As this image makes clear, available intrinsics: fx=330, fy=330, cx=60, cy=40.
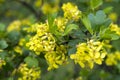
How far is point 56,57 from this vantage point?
181 centimetres

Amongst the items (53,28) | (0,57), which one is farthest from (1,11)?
(53,28)

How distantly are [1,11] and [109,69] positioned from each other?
1.57 m

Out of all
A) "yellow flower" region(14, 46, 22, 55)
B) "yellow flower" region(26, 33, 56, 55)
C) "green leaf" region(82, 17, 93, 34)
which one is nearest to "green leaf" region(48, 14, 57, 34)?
"yellow flower" region(26, 33, 56, 55)

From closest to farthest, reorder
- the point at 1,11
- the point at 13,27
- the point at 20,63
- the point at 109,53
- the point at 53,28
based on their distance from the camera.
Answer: the point at 53,28 → the point at 20,63 → the point at 109,53 → the point at 13,27 → the point at 1,11

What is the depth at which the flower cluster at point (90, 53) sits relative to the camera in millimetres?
1538

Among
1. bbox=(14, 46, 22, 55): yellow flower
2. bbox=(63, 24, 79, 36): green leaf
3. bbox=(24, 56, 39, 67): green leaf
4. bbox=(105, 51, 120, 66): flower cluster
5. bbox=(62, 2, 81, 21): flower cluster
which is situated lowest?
bbox=(105, 51, 120, 66): flower cluster

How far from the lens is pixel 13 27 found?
2789 millimetres

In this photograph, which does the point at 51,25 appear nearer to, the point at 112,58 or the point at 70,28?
the point at 70,28

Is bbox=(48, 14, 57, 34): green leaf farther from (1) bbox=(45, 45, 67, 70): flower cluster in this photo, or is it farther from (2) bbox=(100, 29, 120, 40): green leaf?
(2) bbox=(100, 29, 120, 40): green leaf

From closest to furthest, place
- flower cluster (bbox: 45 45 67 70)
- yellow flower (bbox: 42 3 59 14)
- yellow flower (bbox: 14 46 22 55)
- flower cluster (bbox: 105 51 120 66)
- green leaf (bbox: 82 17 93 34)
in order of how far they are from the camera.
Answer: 1. green leaf (bbox: 82 17 93 34)
2. flower cluster (bbox: 45 45 67 70)
3. yellow flower (bbox: 14 46 22 55)
4. flower cluster (bbox: 105 51 120 66)
5. yellow flower (bbox: 42 3 59 14)

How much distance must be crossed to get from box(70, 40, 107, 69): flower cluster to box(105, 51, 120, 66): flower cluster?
0.87m

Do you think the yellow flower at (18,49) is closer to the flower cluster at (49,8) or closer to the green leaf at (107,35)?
the green leaf at (107,35)

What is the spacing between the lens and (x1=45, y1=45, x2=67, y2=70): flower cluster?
178cm

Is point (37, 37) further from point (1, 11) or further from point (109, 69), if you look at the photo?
point (1, 11)
